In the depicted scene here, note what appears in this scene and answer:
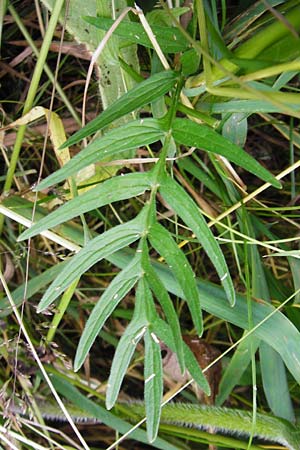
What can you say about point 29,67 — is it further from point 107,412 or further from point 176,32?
point 107,412

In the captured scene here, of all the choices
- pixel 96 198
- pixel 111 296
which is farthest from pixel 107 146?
pixel 111 296

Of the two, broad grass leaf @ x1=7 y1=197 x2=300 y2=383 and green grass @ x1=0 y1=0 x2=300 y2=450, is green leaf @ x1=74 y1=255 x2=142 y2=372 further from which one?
broad grass leaf @ x1=7 y1=197 x2=300 y2=383

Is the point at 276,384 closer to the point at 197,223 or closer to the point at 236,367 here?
the point at 236,367

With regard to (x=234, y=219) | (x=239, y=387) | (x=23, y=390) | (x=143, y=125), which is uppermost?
(x=143, y=125)

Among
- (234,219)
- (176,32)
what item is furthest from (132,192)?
(234,219)

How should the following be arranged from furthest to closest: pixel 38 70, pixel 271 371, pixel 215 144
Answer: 1. pixel 271 371
2. pixel 38 70
3. pixel 215 144

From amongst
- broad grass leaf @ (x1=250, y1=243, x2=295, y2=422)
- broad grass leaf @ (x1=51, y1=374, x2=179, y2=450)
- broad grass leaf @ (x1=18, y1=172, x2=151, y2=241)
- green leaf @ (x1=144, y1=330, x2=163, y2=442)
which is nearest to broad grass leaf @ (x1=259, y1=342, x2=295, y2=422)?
broad grass leaf @ (x1=250, y1=243, x2=295, y2=422)
